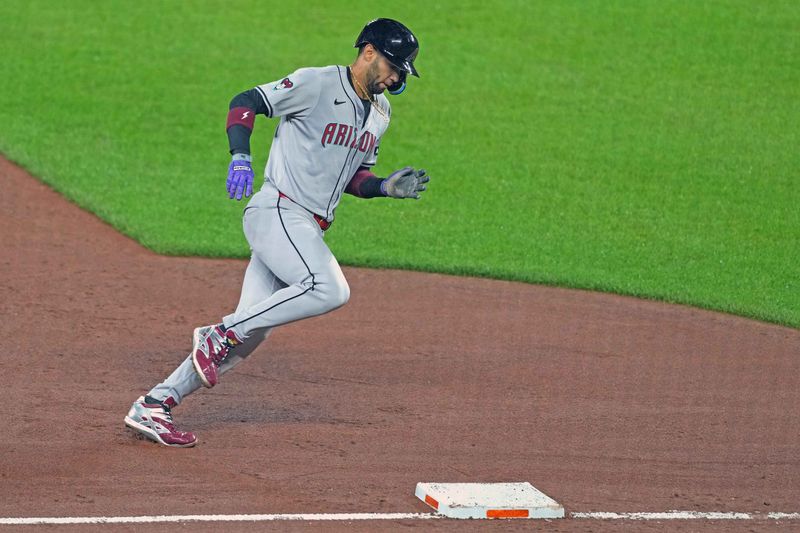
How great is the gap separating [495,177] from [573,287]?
3308 mm

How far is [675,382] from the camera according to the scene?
8023 mm

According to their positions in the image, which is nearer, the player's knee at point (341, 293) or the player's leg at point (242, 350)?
the player's knee at point (341, 293)

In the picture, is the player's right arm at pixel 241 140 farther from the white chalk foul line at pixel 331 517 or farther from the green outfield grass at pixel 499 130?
the green outfield grass at pixel 499 130

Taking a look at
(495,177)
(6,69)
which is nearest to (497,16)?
(495,177)

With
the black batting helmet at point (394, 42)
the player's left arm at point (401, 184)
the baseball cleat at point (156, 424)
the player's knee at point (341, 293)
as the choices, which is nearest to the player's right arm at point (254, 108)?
the black batting helmet at point (394, 42)

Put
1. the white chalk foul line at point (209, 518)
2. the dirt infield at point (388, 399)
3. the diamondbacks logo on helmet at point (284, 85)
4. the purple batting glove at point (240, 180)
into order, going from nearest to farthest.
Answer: the white chalk foul line at point (209, 518)
the dirt infield at point (388, 399)
the purple batting glove at point (240, 180)
the diamondbacks logo on helmet at point (284, 85)

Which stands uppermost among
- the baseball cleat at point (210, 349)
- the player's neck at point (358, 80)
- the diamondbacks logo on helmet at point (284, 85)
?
the player's neck at point (358, 80)

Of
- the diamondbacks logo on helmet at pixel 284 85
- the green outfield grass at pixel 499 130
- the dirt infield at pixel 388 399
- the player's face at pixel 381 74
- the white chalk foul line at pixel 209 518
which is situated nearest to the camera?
the white chalk foul line at pixel 209 518

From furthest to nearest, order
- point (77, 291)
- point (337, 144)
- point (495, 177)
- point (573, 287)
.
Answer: point (495, 177) < point (573, 287) < point (77, 291) < point (337, 144)

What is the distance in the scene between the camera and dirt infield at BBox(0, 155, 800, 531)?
5793 mm

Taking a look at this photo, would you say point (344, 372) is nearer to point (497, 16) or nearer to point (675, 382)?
point (675, 382)

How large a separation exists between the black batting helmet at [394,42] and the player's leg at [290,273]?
942 mm

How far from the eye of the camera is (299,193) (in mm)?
6414

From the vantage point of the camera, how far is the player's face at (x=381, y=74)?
6383 mm
